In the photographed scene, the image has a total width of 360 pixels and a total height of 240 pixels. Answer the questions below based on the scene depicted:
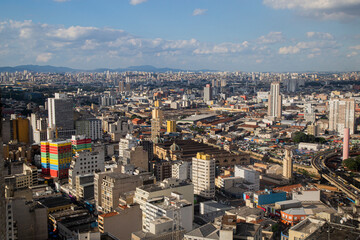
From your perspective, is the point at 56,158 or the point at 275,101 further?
the point at 275,101

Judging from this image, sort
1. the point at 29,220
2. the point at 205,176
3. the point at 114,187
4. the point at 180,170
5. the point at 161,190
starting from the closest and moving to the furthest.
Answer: the point at 29,220
the point at 161,190
the point at 114,187
the point at 205,176
the point at 180,170

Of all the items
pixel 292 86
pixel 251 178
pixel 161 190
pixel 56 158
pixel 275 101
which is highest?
pixel 292 86

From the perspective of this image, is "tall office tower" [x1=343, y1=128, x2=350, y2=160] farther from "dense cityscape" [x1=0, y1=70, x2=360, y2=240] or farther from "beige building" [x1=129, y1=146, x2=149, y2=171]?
"beige building" [x1=129, y1=146, x2=149, y2=171]

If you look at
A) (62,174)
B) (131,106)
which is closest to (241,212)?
(62,174)

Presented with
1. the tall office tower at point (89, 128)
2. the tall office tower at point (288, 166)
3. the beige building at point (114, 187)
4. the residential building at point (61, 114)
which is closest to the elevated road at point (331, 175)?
the tall office tower at point (288, 166)

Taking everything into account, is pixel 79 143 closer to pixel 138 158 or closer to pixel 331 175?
pixel 138 158

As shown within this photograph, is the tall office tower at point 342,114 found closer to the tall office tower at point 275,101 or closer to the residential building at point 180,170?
the tall office tower at point 275,101

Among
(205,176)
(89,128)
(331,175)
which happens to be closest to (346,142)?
(331,175)
